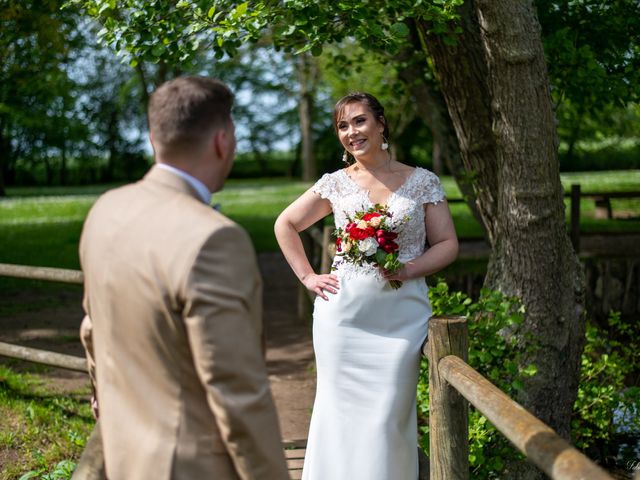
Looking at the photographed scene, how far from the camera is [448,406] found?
3.65 metres

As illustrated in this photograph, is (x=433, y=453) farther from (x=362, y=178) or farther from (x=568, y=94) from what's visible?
(x=568, y=94)

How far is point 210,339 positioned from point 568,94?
A: 264 inches

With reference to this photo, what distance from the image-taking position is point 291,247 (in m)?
4.33

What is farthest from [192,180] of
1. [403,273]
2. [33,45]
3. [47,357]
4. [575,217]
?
[33,45]

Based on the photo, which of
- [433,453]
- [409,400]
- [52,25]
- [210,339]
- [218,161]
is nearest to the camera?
[210,339]

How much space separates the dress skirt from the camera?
400 cm

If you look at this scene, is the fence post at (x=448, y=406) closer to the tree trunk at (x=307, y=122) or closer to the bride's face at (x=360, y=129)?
the bride's face at (x=360, y=129)

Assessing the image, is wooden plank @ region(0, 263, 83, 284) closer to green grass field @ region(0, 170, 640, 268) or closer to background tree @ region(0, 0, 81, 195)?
background tree @ region(0, 0, 81, 195)

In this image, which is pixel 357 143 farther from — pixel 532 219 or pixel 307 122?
pixel 307 122

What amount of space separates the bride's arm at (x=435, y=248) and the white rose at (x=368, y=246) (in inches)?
6.2

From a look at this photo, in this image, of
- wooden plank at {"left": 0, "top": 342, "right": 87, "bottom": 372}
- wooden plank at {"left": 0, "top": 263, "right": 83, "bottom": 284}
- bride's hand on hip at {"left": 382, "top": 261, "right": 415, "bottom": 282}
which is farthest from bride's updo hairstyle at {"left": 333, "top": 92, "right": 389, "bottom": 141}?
wooden plank at {"left": 0, "top": 342, "right": 87, "bottom": 372}

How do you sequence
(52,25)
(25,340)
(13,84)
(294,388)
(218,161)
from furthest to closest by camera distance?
(13,84)
(52,25)
(25,340)
(294,388)
(218,161)

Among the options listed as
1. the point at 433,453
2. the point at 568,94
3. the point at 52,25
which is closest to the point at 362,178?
the point at 433,453

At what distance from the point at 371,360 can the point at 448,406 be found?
0.51 metres
